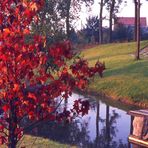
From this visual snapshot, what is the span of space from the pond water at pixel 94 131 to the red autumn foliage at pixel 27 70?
22.3ft

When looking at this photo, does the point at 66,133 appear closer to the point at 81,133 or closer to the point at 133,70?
the point at 81,133

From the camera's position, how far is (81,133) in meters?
14.9

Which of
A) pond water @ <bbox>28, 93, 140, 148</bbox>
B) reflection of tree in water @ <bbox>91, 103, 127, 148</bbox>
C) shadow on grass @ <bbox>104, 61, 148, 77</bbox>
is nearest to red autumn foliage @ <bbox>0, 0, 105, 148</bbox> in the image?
pond water @ <bbox>28, 93, 140, 148</bbox>

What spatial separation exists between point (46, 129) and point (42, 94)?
9443 mm

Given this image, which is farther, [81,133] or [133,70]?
[133,70]

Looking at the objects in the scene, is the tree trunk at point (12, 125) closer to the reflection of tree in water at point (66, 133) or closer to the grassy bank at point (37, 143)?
the grassy bank at point (37, 143)

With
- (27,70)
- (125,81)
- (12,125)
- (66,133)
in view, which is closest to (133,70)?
(125,81)

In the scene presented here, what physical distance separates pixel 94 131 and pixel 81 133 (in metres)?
0.71

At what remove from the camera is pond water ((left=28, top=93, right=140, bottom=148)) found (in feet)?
44.7

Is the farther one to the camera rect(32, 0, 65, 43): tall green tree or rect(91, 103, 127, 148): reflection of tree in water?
rect(32, 0, 65, 43): tall green tree

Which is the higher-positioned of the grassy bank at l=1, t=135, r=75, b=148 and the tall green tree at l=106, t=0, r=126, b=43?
the tall green tree at l=106, t=0, r=126, b=43

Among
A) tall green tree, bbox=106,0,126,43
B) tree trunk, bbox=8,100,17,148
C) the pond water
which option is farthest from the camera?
tall green tree, bbox=106,0,126,43

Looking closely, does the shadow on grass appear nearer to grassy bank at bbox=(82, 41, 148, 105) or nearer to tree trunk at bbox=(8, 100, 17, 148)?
grassy bank at bbox=(82, 41, 148, 105)

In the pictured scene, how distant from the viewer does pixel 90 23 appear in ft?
202
